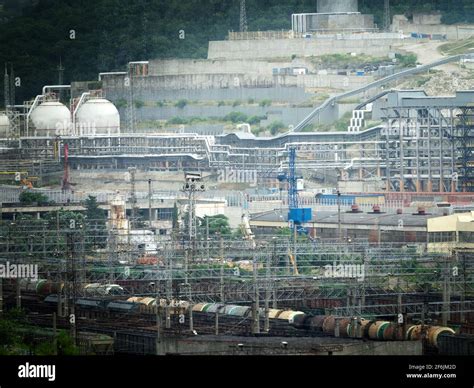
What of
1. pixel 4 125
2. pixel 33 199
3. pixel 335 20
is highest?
pixel 335 20

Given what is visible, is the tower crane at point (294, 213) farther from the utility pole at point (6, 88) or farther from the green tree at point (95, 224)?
the utility pole at point (6, 88)

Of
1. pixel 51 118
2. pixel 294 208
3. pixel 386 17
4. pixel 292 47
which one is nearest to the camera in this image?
pixel 294 208

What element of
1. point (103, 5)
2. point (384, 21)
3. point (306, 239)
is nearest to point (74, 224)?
point (306, 239)

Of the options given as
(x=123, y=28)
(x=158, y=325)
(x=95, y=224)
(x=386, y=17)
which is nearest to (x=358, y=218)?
(x=95, y=224)

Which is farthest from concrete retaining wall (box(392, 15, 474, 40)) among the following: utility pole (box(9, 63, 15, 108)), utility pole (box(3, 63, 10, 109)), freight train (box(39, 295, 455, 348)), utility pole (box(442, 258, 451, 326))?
utility pole (box(442, 258, 451, 326))

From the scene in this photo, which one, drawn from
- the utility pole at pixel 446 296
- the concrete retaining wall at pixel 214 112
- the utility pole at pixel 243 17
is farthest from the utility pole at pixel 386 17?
the utility pole at pixel 446 296

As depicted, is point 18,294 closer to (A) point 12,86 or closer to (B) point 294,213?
(B) point 294,213

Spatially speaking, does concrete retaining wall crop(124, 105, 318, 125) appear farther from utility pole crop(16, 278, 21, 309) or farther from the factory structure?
utility pole crop(16, 278, 21, 309)
